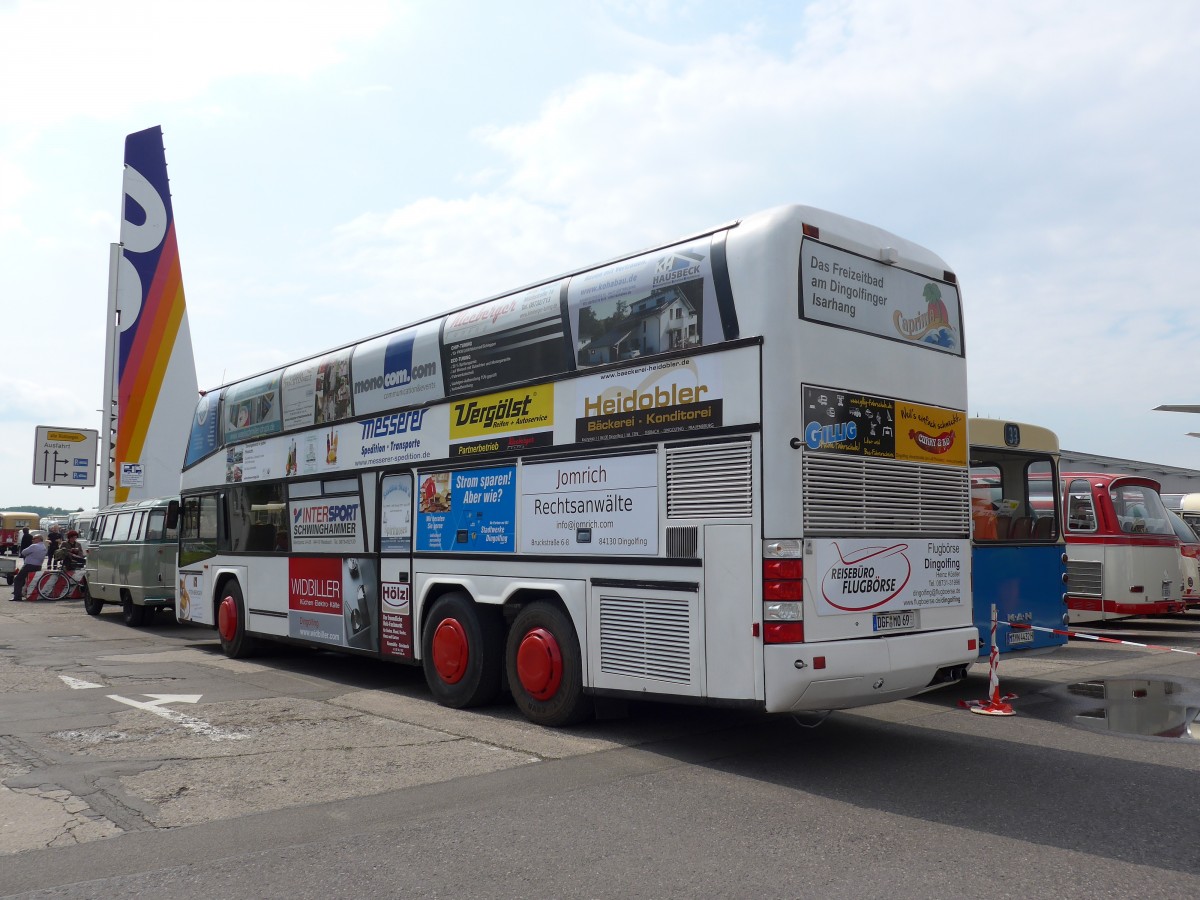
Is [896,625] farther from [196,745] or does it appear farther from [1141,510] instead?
[1141,510]

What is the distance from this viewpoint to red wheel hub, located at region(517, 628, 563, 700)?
791 cm

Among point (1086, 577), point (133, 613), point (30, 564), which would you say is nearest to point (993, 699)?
point (1086, 577)

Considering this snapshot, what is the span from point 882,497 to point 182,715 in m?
6.21

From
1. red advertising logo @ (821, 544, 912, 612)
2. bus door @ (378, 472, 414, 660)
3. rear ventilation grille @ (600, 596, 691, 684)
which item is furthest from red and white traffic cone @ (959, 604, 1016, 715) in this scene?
bus door @ (378, 472, 414, 660)

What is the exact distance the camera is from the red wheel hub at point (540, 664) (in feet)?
25.9

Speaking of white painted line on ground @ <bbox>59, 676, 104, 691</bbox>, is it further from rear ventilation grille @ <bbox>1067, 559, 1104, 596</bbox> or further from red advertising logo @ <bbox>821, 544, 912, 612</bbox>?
rear ventilation grille @ <bbox>1067, 559, 1104, 596</bbox>

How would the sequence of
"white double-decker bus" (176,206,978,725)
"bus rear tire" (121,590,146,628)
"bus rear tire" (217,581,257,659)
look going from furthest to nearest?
"bus rear tire" (121,590,146,628) → "bus rear tire" (217,581,257,659) → "white double-decker bus" (176,206,978,725)

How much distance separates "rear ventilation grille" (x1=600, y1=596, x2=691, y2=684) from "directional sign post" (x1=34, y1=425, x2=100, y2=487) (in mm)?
27902

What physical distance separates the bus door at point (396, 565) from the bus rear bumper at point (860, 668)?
4.50 meters

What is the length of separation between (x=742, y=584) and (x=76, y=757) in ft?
15.9

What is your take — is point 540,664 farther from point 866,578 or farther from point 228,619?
point 228,619

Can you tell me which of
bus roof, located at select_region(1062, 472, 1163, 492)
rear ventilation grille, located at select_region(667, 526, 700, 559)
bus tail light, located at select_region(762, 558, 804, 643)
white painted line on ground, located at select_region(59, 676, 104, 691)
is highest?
bus roof, located at select_region(1062, 472, 1163, 492)

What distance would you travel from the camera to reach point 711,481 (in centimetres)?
681

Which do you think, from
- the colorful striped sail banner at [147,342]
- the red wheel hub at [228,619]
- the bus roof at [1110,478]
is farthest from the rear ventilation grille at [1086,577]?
the colorful striped sail banner at [147,342]
